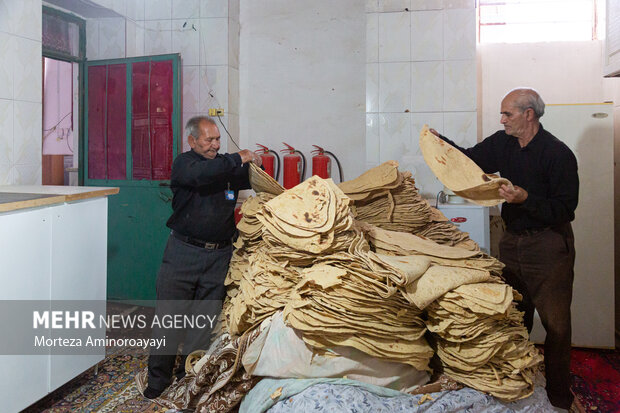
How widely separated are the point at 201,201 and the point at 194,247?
264mm

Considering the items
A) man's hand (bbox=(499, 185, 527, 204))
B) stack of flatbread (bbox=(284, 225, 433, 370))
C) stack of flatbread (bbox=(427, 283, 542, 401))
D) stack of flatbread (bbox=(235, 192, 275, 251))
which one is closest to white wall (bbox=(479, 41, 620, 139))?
man's hand (bbox=(499, 185, 527, 204))

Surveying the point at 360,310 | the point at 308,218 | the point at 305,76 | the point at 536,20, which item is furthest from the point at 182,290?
the point at 536,20

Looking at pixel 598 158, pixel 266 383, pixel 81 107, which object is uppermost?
pixel 81 107

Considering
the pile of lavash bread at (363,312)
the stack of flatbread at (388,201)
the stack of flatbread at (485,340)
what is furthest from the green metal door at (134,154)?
the stack of flatbread at (485,340)

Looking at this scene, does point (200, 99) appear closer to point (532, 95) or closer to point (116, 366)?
point (116, 366)

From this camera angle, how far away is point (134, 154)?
4250 millimetres

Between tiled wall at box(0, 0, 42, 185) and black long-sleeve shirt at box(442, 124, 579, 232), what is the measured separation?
294cm

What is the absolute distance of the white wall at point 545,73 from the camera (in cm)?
391

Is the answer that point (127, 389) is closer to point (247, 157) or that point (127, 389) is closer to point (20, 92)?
point (247, 157)

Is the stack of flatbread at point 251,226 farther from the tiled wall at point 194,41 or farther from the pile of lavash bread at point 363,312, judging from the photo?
the tiled wall at point 194,41

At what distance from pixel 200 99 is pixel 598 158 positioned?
10.7 feet

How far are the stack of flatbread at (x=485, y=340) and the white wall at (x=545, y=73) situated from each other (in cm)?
273

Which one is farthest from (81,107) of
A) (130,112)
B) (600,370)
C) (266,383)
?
(600,370)

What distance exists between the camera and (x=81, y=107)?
448cm
